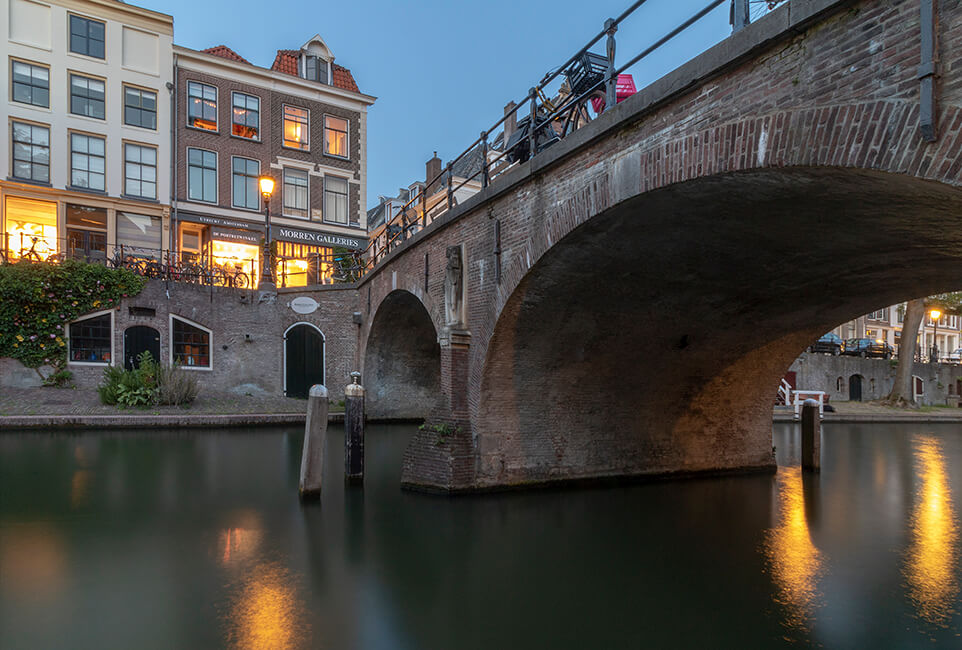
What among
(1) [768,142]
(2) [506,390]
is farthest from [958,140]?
(2) [506,390]

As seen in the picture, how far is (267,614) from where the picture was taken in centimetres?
545

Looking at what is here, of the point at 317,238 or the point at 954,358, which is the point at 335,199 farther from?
the point at 954,358

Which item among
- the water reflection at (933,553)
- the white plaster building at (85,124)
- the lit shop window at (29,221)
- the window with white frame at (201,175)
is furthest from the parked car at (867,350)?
the lit shop window at (29,221)

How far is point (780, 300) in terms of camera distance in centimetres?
931

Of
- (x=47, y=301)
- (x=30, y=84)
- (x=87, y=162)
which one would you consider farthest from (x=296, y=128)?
(x=47, y=301)

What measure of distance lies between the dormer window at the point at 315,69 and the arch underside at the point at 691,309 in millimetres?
24382

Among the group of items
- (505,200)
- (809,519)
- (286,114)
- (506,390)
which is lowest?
(809,519)

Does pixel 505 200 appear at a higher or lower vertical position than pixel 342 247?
lower

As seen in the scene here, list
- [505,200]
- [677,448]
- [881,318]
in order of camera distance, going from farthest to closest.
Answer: [881,318]
[677,448]
[505,200]

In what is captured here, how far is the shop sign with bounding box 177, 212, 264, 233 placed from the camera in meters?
25.8

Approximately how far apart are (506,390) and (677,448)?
3999 millimetres

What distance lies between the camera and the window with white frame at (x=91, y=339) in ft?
61.3

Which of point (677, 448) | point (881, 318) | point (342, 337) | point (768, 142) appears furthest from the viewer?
point (881, 318)

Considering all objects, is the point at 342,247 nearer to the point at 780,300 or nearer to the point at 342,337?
the point at 342,337
